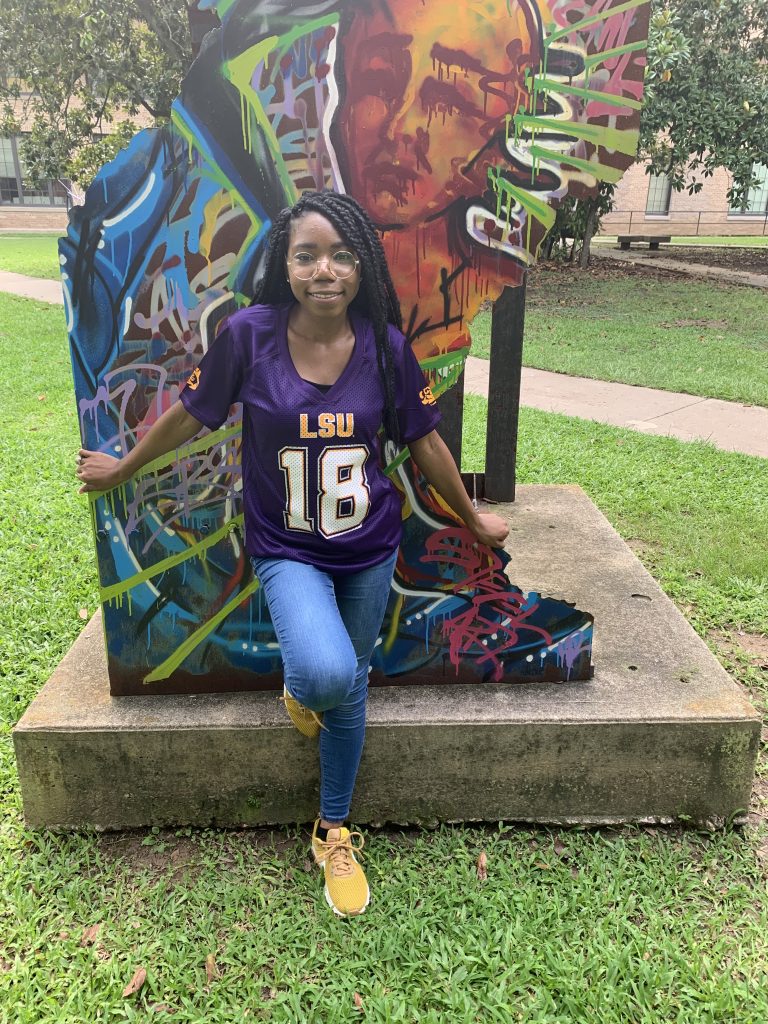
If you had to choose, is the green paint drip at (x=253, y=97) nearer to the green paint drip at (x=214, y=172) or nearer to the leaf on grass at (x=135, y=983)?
the green paint drip at (x=214, y=172)

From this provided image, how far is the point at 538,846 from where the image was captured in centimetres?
252

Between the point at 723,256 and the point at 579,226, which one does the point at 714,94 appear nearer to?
the point at 579,226

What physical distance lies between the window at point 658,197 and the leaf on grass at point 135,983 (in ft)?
119

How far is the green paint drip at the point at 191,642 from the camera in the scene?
257cm

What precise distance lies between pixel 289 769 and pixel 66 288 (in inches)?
59.8

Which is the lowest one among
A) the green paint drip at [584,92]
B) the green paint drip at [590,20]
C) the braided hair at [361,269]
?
the braided hair at [361,269]

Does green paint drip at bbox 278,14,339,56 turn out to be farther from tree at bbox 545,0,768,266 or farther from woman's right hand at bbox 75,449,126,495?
tree at bbox 545,0,768,266

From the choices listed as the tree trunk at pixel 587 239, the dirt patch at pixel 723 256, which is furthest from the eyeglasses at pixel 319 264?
the dirt patch at pixel 723 256

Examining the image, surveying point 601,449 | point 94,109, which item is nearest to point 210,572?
Answer: point 601,449

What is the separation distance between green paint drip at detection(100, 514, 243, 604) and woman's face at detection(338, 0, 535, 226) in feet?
3.28

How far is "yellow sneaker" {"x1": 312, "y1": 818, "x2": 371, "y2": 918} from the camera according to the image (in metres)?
2.24

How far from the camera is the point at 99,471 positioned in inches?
93.0

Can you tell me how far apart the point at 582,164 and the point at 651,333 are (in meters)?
8.89

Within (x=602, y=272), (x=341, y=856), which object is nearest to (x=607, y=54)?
(x=341, y=856)
